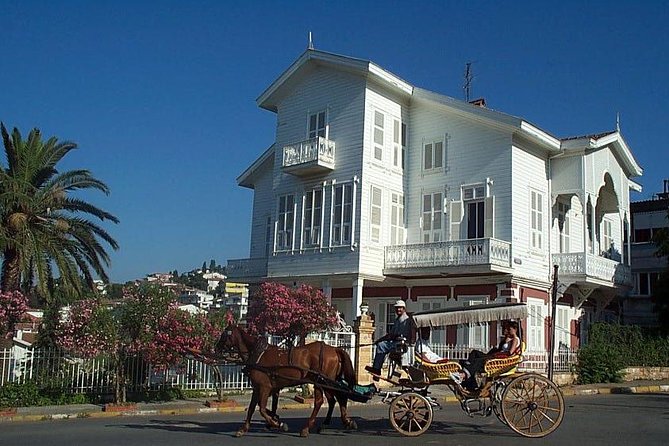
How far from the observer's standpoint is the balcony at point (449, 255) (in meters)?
26.2

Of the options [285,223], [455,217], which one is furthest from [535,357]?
[285,223]

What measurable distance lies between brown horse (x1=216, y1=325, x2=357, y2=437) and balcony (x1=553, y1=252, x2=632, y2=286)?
17.9 meters

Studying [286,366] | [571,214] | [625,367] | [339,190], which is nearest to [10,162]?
[339,190]

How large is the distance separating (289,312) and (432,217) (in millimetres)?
10167

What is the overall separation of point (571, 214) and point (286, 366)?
21.8 meters

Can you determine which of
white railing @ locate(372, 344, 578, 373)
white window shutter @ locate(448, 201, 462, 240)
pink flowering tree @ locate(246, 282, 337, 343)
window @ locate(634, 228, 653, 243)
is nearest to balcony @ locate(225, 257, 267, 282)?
white window shutter @ locate(448, 201, 462, 240)

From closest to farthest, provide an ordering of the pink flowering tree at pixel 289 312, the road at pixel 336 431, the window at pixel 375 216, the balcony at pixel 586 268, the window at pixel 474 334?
1. the road at pixel 336 431
2. the pink flowering tree at pixel 289 312
3. the window at pixel 474 334
4. the balcony at pixel 586 268
5. the window at pixel 375 216

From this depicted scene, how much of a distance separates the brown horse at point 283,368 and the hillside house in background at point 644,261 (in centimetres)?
2691

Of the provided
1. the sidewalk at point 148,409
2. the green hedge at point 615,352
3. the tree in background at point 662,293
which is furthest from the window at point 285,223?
the tree in background at point 662,293

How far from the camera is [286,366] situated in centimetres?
1273

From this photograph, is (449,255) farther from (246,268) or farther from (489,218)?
(246,268)

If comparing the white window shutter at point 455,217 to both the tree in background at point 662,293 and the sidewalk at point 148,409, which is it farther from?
the tree in background at point 662,293

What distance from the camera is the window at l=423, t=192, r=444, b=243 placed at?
29.2 metres

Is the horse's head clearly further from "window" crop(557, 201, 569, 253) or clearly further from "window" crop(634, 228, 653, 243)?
"window" crop(634, 228, 653, 243)
